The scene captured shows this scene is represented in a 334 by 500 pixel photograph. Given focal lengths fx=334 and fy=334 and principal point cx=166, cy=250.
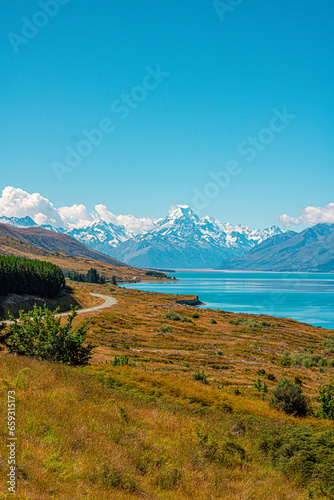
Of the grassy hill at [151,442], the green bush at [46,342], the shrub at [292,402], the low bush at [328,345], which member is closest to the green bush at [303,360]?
the low bush at [328,345]

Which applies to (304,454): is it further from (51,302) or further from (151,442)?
(51,302)

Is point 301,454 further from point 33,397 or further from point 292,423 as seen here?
point 33,397

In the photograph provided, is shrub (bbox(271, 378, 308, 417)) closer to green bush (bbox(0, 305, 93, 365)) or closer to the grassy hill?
the grassy hill

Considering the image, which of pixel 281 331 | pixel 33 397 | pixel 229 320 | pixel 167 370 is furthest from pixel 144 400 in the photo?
pixel 229 320

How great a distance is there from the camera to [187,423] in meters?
12.6

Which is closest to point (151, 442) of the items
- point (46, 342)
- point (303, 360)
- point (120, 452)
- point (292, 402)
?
point (120, 452)

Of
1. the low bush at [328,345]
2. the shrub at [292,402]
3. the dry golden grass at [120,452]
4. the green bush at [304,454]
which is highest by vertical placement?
the dry golden grass at [120,452]

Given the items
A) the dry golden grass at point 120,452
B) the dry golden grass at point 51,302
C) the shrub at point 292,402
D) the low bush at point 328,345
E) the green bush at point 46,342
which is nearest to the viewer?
the dry golden grass at point 120,452

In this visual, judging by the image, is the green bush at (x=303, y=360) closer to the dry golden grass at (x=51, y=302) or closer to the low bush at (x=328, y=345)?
the low bush at (x=328, y=345)

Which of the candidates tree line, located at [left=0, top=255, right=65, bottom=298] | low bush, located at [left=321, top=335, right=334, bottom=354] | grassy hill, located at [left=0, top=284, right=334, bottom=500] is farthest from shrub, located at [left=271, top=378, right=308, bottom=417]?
tree line, located at [left=0, top=255, right=65, bottom=298]

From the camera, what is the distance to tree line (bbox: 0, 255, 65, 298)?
71625mm

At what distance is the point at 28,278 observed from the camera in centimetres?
8019

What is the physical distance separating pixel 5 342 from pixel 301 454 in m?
18.9

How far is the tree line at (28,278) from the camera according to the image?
7162cm
